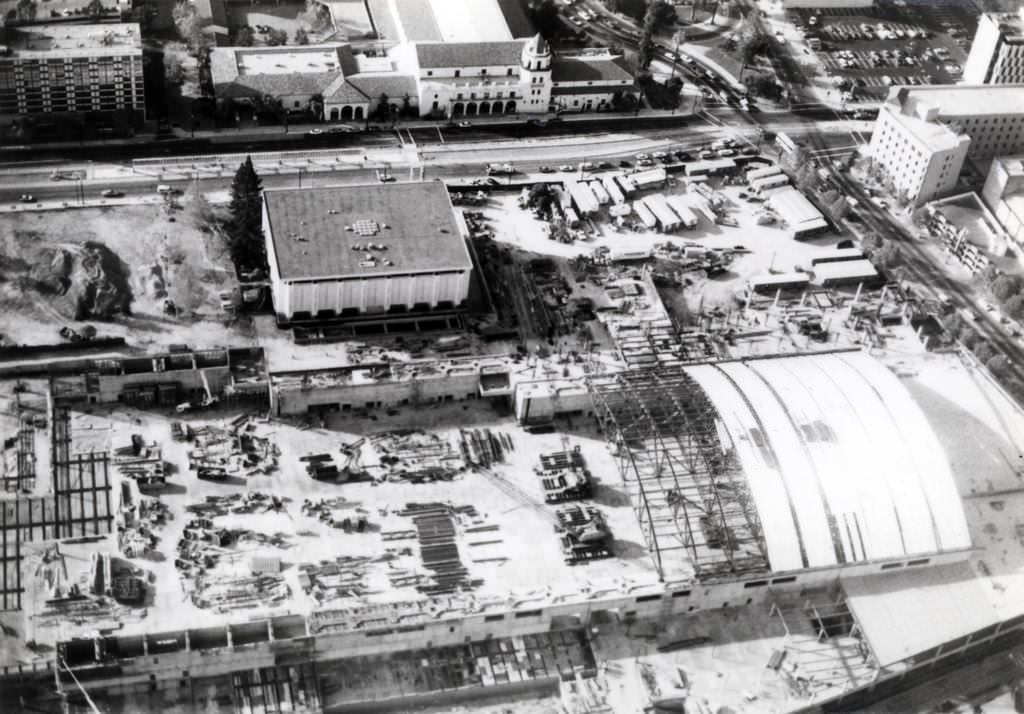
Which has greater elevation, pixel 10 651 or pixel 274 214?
pixel 274 214

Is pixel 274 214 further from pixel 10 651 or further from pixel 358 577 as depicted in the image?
pixel 10 651

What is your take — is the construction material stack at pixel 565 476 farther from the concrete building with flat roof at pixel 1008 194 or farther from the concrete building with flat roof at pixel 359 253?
the concrete building with flat roof at pixel 1008 194

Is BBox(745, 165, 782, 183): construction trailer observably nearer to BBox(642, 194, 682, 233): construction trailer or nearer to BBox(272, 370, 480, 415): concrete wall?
BBox(642, 194, 682, 233): construction trailer

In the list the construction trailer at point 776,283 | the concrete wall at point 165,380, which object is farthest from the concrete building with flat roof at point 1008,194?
the concrete wall at point 165,380

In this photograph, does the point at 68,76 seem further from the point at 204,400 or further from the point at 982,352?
the point at 982,352

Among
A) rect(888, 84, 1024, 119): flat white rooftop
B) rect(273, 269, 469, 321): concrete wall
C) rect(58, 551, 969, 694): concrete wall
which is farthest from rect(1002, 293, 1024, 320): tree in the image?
rect(273, 269, 469, 321): concrete wall

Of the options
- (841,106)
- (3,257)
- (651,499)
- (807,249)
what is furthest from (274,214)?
(841,106)

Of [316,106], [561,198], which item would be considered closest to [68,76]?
[316,106]
